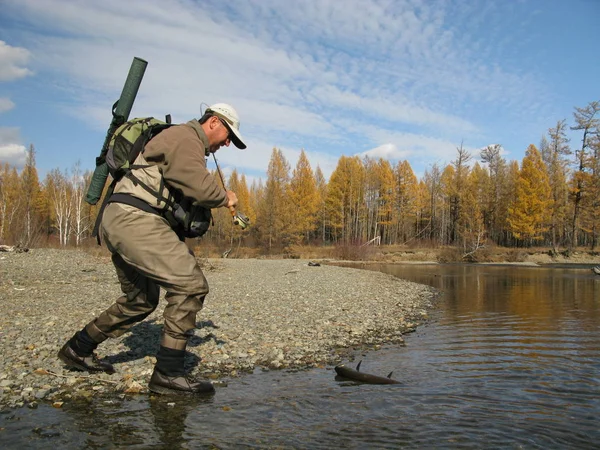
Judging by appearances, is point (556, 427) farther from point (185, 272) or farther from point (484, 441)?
point (185, 272)

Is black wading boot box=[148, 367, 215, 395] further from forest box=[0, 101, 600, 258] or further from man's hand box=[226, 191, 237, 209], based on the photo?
forest box=[0, 101, 600, 258]

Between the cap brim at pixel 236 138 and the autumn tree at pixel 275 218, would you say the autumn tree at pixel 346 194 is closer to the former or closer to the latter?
the autumn tree at pixel 275 218

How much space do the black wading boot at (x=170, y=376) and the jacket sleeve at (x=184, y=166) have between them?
145 centimetres

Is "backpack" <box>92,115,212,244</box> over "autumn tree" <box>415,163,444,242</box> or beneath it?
beneath

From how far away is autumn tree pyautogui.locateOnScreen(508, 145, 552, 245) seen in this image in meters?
47.1

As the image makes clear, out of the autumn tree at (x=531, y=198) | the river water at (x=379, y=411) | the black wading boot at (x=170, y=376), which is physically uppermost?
the autumn tree at (x=531, y=198)

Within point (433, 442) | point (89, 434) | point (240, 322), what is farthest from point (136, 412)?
point (240, 322)

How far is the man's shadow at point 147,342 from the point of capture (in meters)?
5.29

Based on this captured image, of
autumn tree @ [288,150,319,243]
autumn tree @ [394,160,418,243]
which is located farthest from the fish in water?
autumn tree @ [394,160,418,243]

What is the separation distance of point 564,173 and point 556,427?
60800 mm

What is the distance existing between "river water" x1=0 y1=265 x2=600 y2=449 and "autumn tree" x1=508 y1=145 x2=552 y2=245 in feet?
149

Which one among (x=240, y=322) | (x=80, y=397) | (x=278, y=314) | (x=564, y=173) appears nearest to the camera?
(x=80, y=397)

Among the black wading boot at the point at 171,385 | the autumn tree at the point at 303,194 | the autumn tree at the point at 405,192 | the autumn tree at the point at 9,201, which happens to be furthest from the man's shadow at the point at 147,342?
the autumn tree at the point at 405,192

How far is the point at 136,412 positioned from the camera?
12.3 ft
